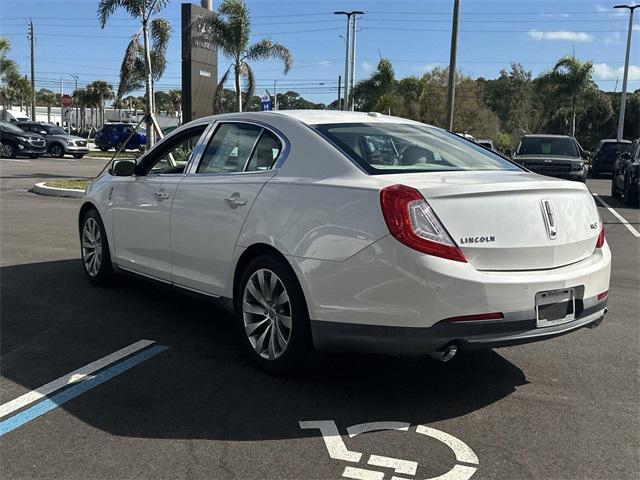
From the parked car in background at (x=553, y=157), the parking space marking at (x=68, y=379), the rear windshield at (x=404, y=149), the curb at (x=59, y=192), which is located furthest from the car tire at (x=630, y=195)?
the parking space marking at (x=68, y=379)

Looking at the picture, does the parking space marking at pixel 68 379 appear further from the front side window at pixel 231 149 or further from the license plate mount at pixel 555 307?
the license plate mount at pixel 555 307

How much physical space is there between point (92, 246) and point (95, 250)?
0.29ft

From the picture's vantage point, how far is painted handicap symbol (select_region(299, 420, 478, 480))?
3033 millimetres

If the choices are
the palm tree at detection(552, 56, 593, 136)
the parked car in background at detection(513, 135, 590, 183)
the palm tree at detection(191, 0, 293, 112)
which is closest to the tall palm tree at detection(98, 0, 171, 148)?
the palm tree at detection(191, 0, 293, 112)

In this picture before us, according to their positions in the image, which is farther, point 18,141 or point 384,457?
point 18,141

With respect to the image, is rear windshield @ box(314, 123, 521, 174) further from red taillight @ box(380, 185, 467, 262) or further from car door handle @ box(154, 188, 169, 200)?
car door handle @ box(154, 188, 169, 200)

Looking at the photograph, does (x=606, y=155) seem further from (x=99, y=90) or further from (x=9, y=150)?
(x=99, y=90)

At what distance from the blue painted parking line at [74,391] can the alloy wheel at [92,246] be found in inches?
76.1

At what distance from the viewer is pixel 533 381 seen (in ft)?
14.0

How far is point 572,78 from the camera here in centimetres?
3988

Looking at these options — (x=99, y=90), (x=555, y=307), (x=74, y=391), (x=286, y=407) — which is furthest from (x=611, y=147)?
(x=99, y=90)

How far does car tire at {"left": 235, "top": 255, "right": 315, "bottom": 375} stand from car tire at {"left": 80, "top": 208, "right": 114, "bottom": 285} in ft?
7.48

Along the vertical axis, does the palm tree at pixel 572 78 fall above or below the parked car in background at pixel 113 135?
above

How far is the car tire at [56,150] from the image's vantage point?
31922mm
